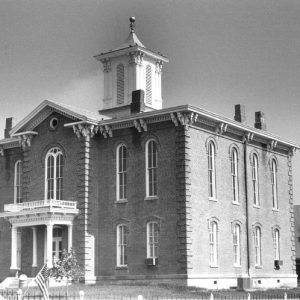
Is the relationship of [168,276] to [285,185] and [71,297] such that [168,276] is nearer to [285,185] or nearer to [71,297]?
[71,297]

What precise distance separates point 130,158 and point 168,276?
7.61 meters

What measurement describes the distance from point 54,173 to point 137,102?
695cm

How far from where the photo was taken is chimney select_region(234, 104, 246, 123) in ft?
166

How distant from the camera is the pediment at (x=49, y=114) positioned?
45.7 m

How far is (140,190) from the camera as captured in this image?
44.3 metres

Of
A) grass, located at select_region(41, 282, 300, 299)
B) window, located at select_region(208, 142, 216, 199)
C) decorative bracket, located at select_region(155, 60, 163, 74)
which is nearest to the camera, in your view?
grass, located at select_region(41, 282, 300, 299)

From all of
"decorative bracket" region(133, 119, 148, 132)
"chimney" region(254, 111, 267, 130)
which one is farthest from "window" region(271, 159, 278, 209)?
"decorative bracket" region(133, 119, 148, 132)

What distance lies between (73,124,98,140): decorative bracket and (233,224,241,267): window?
35.2 feet

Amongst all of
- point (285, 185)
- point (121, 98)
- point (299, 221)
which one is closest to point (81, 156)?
point (121, 98)

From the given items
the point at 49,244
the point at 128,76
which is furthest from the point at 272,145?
the point at 49,244

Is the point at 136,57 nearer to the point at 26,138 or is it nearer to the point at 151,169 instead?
the point at 26,138

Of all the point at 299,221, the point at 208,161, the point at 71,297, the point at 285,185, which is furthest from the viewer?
the point at 299,221

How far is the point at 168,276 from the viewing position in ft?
137

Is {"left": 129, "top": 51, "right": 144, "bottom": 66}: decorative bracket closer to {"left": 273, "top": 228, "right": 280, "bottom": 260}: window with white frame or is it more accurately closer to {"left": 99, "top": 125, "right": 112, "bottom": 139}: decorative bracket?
{"left": 99, "top": 125, "right": 112, "bottom": 139}: decorative bracket
